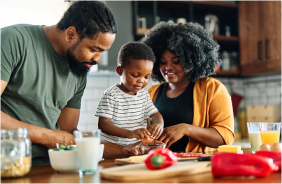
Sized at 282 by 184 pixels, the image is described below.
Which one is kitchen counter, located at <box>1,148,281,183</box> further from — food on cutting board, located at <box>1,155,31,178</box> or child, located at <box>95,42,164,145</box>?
child, located at <box>95,42,164,145</box>

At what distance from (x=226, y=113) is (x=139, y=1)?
2.17 m

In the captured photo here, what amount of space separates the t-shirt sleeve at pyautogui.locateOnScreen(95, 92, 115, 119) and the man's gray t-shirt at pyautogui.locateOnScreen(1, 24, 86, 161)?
0.25 m

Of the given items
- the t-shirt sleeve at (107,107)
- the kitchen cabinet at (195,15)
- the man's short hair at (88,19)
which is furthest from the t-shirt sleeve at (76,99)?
the kitchen cabinet at (195,15)

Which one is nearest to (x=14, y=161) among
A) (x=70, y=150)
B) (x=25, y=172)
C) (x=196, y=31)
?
(x=25, y=172)

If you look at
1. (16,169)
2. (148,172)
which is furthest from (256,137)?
(16,169)

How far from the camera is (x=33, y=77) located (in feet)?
4.90

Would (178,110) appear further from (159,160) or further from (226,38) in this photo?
(226,38)

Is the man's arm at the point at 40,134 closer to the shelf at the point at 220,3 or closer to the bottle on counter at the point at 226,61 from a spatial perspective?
the shelf at the point at 220,3

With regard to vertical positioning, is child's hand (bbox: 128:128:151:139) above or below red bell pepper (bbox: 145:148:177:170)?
below

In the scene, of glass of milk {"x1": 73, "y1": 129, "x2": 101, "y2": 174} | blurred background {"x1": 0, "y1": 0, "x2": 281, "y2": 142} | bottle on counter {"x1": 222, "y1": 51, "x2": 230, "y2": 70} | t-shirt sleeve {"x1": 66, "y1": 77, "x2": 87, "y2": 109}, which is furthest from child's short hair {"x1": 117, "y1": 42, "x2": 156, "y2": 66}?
bottle on counter {"x1": 222, "y1": 51, "x2": 230, "y2": 70}

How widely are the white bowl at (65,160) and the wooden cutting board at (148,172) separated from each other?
13 cm

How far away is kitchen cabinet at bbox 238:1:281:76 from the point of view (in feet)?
12.4

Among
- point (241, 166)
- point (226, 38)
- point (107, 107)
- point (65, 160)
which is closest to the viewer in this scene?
point (241, 166)

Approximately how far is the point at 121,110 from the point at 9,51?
704mm
